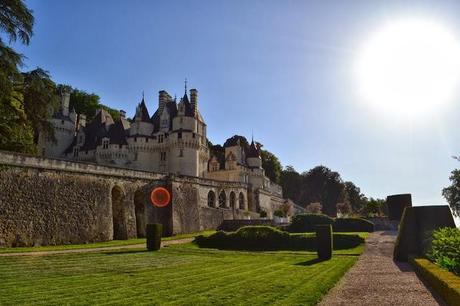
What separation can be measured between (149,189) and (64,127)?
2362 cm

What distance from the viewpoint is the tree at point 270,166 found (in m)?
79.1

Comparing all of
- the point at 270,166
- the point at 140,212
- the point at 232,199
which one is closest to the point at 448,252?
the point at 140,212

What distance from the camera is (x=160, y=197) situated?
114 ft

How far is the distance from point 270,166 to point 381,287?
69.6 metres

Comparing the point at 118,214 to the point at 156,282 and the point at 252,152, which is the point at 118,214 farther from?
the point at 252,152

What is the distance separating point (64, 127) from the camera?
50844 millimetres

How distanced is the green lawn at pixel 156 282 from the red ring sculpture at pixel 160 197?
58.1ft

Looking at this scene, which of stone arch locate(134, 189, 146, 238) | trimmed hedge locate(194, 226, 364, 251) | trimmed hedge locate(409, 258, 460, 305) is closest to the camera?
trimmed hedge locate(409, 258, 460, 305)

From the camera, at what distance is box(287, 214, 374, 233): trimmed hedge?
3431 cm

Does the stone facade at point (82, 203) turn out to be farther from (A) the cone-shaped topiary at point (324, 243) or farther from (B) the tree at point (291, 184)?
(B) the tree at point (291, 184)

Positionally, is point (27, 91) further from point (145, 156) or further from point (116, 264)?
point (145, 156)

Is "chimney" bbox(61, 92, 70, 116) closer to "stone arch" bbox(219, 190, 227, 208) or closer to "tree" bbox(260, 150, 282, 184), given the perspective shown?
"stone arch" bbox(219, 190, 227, 208)

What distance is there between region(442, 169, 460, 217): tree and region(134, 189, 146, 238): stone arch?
43.9 metres

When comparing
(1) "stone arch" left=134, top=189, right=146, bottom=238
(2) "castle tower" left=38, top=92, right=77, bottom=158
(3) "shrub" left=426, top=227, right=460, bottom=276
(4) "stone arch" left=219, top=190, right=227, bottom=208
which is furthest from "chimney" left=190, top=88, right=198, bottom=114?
(3) "shrub" left=426, top=227, right=460, bottom=276
